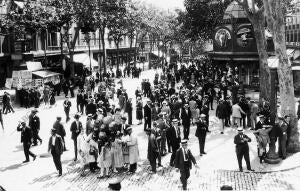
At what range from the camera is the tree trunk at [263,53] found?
20703 millimetres

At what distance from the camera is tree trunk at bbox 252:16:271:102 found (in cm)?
2070

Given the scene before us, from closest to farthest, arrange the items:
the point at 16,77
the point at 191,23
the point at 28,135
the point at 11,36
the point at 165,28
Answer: the point at 28,135 < the point at 16,77 < the point at 11,36 < the point at 191,23 < the point at 165,28

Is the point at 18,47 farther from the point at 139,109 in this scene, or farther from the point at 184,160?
the point at 184,160

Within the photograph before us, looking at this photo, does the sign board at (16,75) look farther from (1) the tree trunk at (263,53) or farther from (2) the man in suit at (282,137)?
(2) the man in suit at (282,137)

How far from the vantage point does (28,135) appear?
14172 millimetres

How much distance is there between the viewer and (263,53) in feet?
69.8

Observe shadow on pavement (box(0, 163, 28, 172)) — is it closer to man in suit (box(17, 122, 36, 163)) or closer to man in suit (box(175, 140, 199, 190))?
man in suit (box(17, 122, 36, 163))

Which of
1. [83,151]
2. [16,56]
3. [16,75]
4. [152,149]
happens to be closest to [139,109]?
[83,151]

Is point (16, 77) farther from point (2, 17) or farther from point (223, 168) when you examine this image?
point (223, 168)

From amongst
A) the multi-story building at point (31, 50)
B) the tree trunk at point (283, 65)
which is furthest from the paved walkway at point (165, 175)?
the multi-story building at point (31, 50)

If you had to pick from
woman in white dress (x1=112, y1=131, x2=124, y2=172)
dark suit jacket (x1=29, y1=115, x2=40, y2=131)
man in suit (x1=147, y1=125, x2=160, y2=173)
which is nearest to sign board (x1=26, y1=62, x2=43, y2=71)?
dark suit jacket (x1=29, y1=115, x2=40, y2=131)

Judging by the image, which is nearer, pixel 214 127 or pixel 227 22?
pixel 214 127

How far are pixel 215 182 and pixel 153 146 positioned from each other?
2163 mm

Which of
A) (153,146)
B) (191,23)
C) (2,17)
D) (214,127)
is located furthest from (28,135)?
(191,23)
